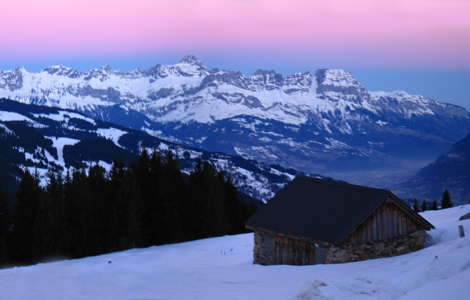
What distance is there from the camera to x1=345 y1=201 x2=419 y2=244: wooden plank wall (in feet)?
81.1

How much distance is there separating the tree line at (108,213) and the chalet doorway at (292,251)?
22.4 meters

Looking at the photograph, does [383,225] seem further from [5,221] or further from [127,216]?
[5,221]

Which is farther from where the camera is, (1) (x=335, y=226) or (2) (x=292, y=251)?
(2) (x=292, y=251)

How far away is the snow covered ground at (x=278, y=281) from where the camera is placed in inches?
632

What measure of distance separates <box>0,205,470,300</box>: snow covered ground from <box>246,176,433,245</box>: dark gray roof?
210 cm

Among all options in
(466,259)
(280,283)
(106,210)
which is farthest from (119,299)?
(106,210)

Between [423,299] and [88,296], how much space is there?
13965 mm

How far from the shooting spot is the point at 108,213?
163ft

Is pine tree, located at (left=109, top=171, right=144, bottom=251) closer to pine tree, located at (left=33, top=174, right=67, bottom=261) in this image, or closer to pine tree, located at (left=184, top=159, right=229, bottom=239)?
pine tree, located at (left=33, top=174, right=67, bottom=261)

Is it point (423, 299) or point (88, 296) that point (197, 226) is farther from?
point (423, 299)

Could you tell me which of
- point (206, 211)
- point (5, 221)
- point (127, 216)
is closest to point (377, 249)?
point (127, 216)

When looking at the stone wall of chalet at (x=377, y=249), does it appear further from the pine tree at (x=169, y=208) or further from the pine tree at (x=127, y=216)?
the pine tree at (x=169, y=208)

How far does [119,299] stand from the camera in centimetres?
1962

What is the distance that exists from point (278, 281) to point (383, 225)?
301 inches
